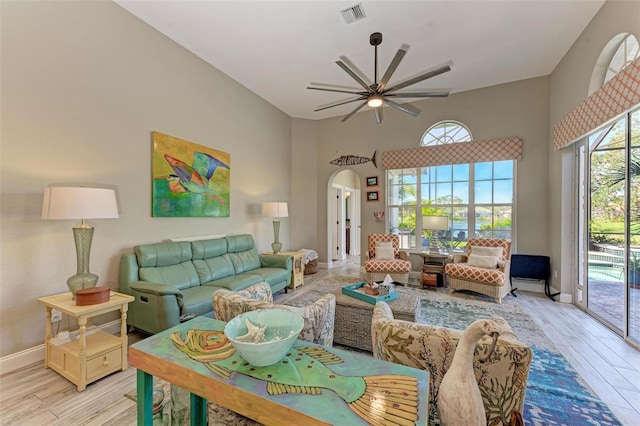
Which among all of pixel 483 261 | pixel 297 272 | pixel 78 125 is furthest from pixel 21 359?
pixel 483 261

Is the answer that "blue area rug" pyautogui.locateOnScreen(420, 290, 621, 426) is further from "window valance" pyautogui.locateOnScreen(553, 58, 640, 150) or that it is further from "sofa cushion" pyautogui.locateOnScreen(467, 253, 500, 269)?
"window valance" pyautogui.locateOnScreen(553, 58, 640, 150)

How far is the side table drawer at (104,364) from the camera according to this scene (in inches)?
77.3

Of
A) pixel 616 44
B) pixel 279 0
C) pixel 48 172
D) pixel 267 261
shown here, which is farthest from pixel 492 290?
pixel 48 172

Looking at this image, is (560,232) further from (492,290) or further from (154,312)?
(154,312)

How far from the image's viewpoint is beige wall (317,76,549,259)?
14.4 feet

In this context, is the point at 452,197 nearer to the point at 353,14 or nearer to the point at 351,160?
the point at 351,160

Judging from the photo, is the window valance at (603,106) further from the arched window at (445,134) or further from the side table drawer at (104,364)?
the side table drawer at (104,364)

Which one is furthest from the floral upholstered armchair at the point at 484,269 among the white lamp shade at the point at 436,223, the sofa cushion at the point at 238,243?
the sofa cushion at the point at 238,243

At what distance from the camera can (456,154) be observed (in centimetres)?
491

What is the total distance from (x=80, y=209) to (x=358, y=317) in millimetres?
2535

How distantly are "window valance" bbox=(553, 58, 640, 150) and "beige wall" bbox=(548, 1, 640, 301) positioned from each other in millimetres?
247

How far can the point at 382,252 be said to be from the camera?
4.82 meters

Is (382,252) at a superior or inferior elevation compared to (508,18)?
inferior

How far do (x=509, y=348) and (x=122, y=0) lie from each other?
14.7 feet
